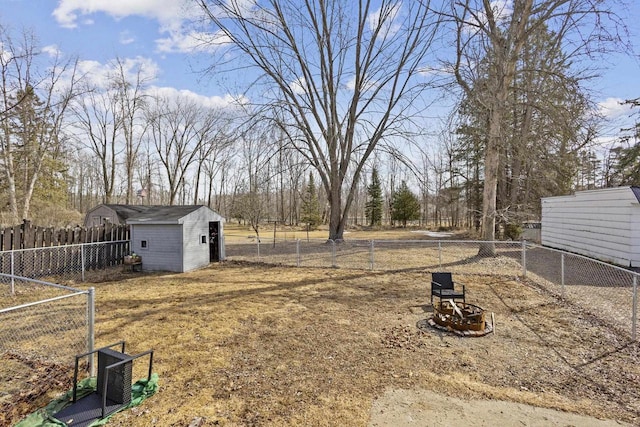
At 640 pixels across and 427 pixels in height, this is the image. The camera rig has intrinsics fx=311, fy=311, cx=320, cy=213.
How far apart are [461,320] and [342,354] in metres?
2.30

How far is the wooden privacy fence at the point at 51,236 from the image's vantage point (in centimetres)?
937

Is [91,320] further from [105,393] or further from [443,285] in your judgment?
[443,285]

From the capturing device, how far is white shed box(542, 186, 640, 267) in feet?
33.0

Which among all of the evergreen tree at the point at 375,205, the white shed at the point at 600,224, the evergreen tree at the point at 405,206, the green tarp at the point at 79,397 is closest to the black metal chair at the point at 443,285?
the green tarp at the point at 79,397

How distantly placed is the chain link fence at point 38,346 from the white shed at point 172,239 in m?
3.62

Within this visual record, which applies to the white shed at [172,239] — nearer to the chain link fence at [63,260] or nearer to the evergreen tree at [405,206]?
the chain link fence at [63,260]

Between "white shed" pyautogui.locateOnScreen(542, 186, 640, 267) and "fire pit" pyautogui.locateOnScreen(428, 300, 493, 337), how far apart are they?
27.4 ft

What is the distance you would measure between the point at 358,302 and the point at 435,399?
3.74m

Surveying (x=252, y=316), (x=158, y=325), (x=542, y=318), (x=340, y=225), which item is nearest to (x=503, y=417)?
(x=542, y=318)

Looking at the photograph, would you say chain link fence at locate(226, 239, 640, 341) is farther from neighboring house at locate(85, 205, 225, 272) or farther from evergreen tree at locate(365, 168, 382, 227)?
evergreen tree at locate(365, 168, 382, 227)

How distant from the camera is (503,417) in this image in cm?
314

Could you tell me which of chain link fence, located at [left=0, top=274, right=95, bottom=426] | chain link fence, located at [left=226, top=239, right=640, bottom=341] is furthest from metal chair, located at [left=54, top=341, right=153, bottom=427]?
chain link fence, located at [left=226, top=239, right=640, bottom=341]

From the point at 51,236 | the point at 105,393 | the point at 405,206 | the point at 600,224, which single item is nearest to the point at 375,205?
the point at 405,206

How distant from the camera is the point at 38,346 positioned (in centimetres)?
495
